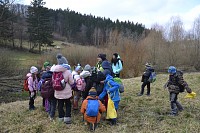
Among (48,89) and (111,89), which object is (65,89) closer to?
(48,89)

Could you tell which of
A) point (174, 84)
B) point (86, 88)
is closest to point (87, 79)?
point (86, 88)

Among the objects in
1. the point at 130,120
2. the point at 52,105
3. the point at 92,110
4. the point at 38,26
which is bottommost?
the point at 130,120

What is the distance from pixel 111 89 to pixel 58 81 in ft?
4.67

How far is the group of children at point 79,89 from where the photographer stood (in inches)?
245

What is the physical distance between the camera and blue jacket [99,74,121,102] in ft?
21.7

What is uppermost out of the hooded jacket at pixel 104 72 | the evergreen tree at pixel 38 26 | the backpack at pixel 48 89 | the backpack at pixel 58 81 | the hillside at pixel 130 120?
the evergreen tree at pixel 38 26

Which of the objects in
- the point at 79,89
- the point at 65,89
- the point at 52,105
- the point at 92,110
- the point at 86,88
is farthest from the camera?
the point at 79,89

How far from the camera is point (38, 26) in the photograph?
49.8 meters

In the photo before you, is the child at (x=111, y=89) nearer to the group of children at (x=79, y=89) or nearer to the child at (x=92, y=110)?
the group of children at (x=79, y=89)

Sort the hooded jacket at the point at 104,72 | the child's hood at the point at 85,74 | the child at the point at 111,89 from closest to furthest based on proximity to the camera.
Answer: the child at the point at 111,89 < the hooded jacket at the point at 104,72 < the child's hood at the point at 85,74

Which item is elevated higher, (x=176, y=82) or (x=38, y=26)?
(x=38, y=26)

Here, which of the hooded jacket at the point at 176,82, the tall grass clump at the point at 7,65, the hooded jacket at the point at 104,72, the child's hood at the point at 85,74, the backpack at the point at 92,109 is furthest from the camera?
the tall grass clump at the point at 7,65

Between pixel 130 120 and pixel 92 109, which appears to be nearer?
pixel 92 109

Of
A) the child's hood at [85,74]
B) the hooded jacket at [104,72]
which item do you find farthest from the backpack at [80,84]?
the hooded jacket at [104,72]
